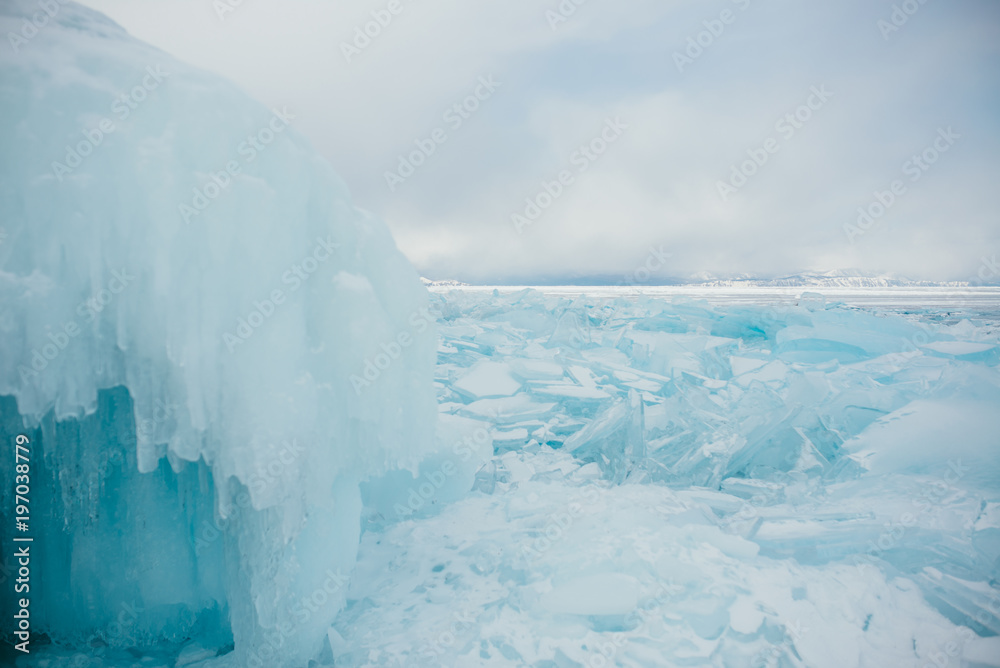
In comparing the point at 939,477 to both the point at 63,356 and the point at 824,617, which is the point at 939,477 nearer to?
the point at 824,617

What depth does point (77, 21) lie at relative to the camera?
204 cm

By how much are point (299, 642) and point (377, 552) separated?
1.01m

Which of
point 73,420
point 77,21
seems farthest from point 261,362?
point 77,21

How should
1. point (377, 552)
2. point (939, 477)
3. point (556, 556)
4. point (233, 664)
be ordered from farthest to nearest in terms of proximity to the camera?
point (939, 477) → point (377, 552) → point (556, 556) → point (233, 664)

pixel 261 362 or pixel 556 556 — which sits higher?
pixel 261 362

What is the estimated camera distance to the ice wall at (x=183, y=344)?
176cm
